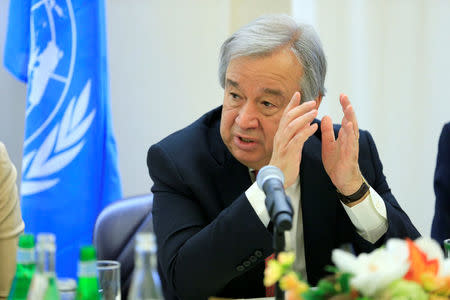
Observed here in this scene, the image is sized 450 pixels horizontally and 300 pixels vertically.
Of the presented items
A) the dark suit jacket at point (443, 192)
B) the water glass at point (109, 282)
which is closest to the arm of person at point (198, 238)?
the water glass at point (109, 282)

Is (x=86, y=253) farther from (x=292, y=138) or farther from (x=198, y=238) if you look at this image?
(x=292, y=138)

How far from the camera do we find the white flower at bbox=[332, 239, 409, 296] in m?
1.00

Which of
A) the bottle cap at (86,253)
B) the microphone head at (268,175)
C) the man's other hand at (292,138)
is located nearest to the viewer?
the bottle cap at (86,253)

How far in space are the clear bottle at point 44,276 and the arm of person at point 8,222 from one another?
1.95 ft

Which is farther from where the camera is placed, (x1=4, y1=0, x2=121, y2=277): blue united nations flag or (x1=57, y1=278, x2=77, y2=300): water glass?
(x1=4, y1=0, x2=121, y2=277): blue united nations flag

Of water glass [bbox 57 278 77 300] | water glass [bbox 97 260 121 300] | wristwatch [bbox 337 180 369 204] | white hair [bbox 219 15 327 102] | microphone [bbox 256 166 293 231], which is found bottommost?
wristwatch [bbox 337 180 369 204]

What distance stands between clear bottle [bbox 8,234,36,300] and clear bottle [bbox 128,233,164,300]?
8.8 inches

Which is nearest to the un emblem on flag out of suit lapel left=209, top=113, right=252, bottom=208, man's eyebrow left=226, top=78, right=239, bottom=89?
suit lapel left=209, top=113, right=252, bottom=208

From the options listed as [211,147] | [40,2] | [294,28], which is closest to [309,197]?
[211,147]

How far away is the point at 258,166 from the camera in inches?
87.2

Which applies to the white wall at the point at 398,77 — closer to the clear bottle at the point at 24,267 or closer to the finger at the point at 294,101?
the finger at the point at 294,101

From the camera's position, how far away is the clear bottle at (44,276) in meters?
1.15

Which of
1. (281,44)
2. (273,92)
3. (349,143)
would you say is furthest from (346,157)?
(281,44)

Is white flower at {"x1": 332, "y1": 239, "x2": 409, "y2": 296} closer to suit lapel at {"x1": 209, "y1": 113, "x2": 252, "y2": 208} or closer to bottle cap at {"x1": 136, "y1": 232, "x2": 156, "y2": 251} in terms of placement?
bottle cap at {"x1": 136, "y1": 232, "x2": 156, "y2": 251}
